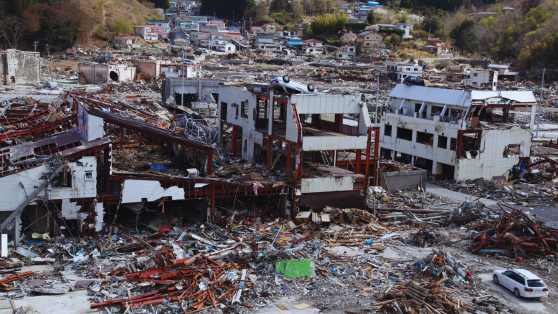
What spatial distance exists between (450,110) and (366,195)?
39.9 feet

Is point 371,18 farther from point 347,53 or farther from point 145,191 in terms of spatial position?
point 145,191

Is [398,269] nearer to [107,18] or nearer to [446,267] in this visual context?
[446,267]

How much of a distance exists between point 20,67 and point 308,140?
46785mm

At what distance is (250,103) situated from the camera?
1106 inches

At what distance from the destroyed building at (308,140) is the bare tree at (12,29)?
215 feet

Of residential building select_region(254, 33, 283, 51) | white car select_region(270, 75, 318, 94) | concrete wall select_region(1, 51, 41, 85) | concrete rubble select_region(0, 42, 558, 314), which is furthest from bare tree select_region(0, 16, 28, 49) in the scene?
white car select_region(270, 75, 318, 94)

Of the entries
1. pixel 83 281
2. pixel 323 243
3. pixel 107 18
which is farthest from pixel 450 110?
pixel 107 18

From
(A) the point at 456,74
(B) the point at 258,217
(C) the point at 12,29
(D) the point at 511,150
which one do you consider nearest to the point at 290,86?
(B) the point at 258,217

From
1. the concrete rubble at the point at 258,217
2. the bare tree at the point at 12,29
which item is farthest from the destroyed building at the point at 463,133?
the bare tree at the point at 12,29

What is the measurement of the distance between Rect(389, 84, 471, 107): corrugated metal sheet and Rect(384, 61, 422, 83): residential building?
42.5m

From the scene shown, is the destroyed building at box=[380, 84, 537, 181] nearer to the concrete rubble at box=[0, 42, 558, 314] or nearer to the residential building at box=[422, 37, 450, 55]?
the concrete rubble at box=[0, 42, 558, 314]

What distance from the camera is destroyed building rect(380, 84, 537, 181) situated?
107 ft

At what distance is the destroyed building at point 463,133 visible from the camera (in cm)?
3262

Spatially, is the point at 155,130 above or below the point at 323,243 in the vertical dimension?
above
